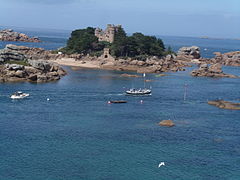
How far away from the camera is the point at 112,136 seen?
73.2 meters

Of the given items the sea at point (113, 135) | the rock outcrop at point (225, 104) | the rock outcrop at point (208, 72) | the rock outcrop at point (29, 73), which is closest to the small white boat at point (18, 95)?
the sea at point (113, 135)

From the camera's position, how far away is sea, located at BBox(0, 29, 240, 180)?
5769 cm

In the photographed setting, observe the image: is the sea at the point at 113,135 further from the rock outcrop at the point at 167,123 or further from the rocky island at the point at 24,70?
the rocky island at the point at 24,70

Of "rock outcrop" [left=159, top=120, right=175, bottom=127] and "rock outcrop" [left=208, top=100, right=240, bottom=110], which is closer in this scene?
"rock outcrop" [left=159, top=120, right=175, bottom=127]

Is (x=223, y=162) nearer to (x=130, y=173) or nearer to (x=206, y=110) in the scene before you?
(x=130, y=173)

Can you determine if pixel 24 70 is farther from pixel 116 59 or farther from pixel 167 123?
pixel 167 123

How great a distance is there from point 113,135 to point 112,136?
658 mm

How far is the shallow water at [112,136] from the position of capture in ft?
190

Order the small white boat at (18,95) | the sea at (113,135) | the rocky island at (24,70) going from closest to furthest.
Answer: the sea at (113,135)
the small white boat at (18,95)
the rocky island at (24,70)

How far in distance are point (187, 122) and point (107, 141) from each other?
22.3 metres

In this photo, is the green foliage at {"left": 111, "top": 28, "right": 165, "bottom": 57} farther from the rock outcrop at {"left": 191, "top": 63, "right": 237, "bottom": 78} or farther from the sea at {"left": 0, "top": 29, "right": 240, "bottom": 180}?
the sea at {"left": 0, "top": 29, "right": 240, "bottom": 180}

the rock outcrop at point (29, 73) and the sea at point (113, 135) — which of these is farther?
the rock outcrop at point (29, 73)

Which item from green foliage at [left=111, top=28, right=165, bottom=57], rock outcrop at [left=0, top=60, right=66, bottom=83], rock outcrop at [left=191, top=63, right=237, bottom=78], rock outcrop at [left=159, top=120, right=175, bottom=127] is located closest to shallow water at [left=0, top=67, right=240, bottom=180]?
rock outcrop at [left=159, top=120, right=175, bottom=127]

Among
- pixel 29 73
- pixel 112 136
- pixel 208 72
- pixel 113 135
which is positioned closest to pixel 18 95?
pixel 29 73
